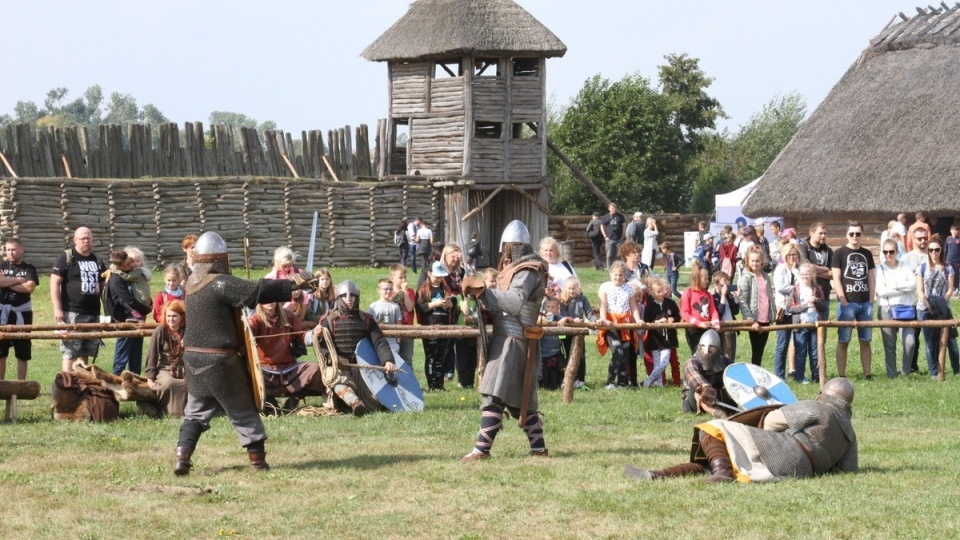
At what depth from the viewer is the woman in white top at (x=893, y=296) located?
17188mm

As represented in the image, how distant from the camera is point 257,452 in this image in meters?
10.5

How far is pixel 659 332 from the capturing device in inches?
656

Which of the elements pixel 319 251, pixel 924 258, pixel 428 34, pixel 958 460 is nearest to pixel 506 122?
pixel 428 34

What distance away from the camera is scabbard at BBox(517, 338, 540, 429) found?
34.9ft

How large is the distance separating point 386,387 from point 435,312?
2444 millimetres

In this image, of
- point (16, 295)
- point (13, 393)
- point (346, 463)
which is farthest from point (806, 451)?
point (16, 295)

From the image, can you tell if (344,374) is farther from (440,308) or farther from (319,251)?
(319,251)

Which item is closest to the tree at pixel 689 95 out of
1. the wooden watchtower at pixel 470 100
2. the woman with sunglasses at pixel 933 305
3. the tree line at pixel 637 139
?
the tree line at pixel 637 139

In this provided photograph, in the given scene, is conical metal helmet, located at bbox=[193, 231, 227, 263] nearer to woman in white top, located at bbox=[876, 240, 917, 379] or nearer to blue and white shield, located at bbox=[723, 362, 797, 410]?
blue and white shield, located at bbox=[723, 362, 797, 410]

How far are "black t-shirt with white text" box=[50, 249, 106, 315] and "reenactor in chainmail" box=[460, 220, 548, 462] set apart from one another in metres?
5.72

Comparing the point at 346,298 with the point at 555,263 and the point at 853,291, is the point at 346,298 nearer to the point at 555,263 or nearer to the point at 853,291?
the point at 555,263

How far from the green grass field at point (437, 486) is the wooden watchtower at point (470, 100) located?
2661cm

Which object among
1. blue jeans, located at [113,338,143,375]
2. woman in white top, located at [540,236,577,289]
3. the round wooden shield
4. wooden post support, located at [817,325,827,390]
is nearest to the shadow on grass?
the round wooden shield

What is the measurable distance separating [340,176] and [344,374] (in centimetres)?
2714
